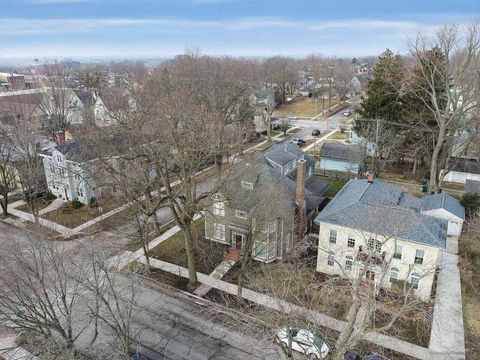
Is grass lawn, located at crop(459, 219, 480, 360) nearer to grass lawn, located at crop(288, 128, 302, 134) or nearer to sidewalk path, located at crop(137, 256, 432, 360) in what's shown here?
sidewalk path, located at crop(137, 256, 432, 360)

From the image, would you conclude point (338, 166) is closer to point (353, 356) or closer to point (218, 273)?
point (218, 273)

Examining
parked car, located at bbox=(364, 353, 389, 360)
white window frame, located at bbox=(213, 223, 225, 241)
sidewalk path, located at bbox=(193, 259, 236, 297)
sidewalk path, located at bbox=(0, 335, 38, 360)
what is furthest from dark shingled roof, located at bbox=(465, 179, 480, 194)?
sidewalk path, located at bbox=(0, 335, 38, 360)

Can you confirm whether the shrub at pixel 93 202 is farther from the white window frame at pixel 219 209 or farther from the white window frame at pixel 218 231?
the white window frame at pixel 219 209

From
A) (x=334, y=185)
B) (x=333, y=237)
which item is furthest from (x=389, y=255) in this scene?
(x=334, y=185)

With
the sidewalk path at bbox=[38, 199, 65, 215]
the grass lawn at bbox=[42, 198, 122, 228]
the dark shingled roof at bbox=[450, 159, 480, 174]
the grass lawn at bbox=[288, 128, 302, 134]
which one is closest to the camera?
the grass lawn at bbox=[42, 198, 122, 228]

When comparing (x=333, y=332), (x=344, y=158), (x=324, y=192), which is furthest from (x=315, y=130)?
(x=333, y=332)

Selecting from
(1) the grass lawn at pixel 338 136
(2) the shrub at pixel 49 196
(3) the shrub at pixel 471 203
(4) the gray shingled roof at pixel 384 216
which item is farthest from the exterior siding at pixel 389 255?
(1) the grass lawn at pixel 338 136
